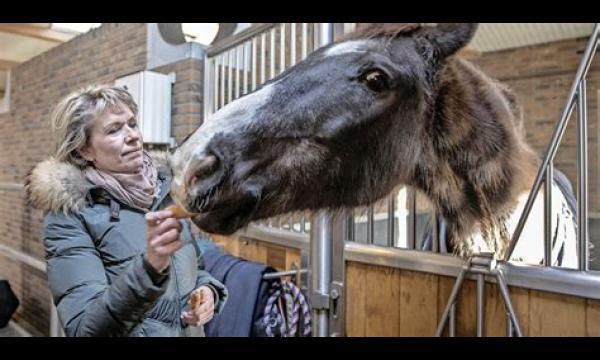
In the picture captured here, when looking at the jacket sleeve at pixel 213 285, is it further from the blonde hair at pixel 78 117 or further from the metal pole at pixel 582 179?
the metal pole at pixel 582 179

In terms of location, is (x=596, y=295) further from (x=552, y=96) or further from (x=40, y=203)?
(x=552, y=96)

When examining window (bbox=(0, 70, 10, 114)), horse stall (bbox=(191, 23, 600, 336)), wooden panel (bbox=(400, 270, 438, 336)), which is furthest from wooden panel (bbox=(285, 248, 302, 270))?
window (bbox=(0, 70, 10, 114))

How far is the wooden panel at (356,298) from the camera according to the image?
1.08m

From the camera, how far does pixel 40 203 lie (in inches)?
31.8

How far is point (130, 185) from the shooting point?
2.71 feet

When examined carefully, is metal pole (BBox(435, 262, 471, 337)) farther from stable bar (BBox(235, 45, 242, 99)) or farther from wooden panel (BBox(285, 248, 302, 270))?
stable bar (BBox(235, 45, 242, 99))

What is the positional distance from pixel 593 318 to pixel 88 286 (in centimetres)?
84

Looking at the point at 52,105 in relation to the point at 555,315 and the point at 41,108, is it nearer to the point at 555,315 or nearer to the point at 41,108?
the point at 41,108

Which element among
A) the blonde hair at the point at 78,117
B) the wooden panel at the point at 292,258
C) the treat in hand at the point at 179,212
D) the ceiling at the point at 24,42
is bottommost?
the wooden panel at the point at 292,258

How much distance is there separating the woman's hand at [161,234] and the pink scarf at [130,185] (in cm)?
18

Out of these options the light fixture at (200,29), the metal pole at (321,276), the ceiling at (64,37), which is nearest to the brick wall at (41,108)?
the ceiling at (64,37)

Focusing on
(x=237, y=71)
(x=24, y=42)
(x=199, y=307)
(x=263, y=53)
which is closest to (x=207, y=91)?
(x=237, y=71)

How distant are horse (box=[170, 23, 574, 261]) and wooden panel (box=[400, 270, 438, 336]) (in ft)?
0.42

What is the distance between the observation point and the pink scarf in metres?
0.81
